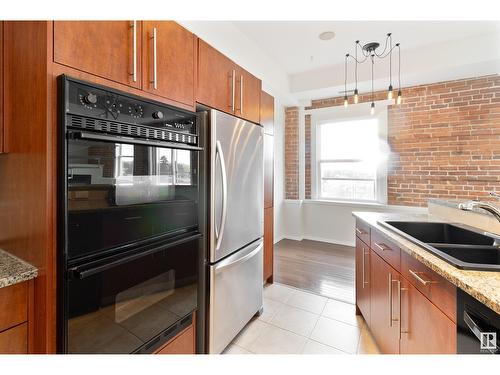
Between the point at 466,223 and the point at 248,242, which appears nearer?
the point at 466,223

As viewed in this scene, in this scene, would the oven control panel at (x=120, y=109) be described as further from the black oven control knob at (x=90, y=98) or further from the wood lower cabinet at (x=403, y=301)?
the wood lower cabinet at (x=403, y=301)

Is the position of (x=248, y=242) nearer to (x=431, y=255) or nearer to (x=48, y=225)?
(x=431, y=255)

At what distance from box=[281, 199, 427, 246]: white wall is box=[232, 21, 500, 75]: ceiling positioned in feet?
7.89

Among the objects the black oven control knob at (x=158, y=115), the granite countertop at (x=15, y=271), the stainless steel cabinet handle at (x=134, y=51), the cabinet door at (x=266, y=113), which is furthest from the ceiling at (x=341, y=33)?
the granite countertop at (x=15, y=271)

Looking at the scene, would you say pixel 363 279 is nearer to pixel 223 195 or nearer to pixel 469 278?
pixel 469 278

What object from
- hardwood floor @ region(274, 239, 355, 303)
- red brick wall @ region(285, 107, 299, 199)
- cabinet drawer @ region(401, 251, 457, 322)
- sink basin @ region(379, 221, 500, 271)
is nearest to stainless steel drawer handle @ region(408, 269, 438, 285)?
cabinet drawer @ region(401, 251, 457, 322)

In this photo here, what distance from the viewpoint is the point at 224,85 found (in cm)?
177

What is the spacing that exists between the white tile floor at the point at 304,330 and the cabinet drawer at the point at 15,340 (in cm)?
121

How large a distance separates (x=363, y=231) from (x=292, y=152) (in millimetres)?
2861

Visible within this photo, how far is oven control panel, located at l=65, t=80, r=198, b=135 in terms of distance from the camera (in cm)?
90

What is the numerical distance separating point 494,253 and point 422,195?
2864 mm

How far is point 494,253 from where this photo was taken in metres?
1.24

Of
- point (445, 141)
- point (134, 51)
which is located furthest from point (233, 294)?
point (445, 141)
